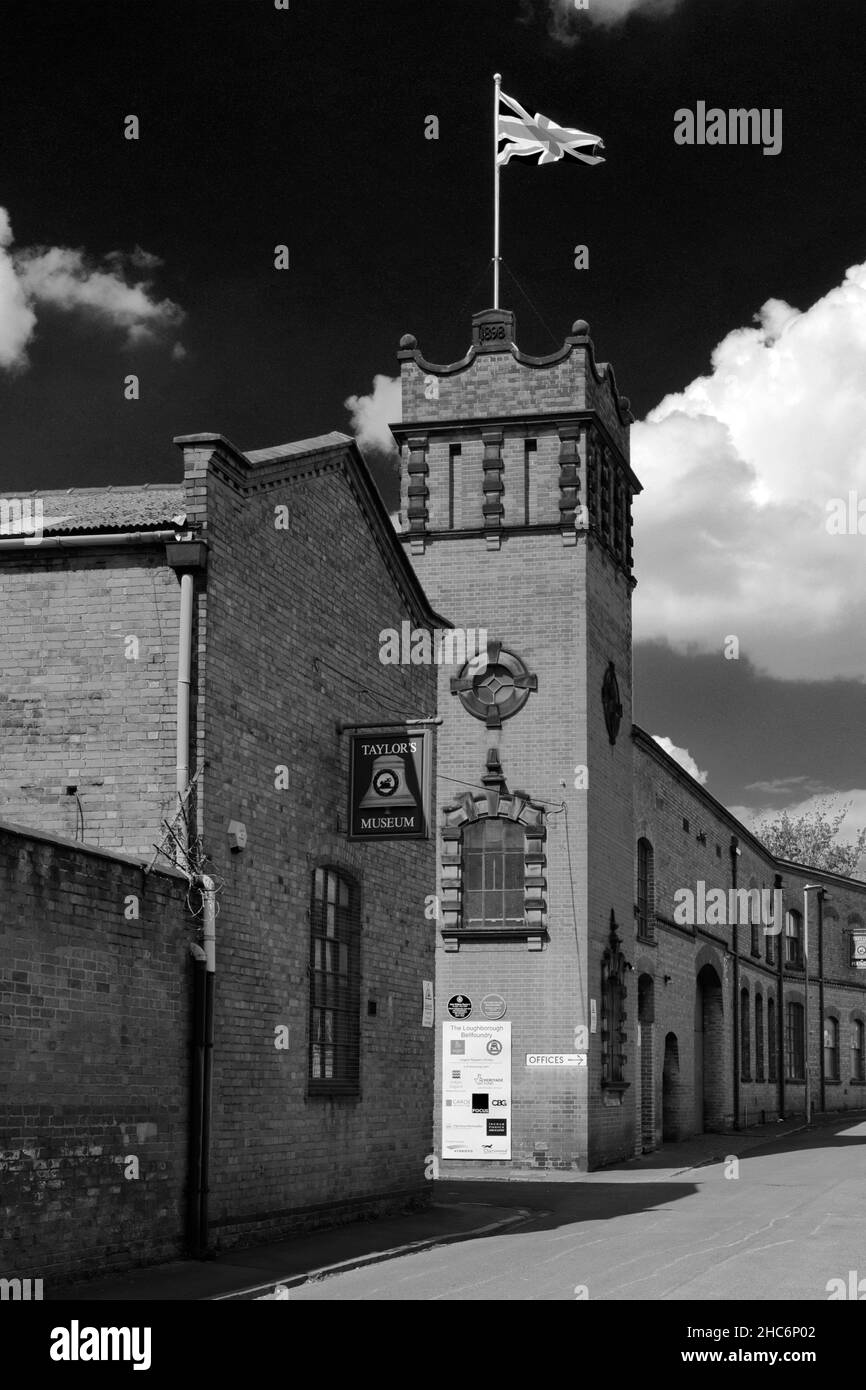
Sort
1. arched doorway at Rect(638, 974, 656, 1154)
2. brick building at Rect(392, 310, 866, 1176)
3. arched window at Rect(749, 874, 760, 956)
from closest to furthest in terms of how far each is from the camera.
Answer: brick building at Rect(392, 310, 866, 1176), arched doorway at Rect(638, 974, 656, 1154), arched window at Rect(749, 874, 760, 956)

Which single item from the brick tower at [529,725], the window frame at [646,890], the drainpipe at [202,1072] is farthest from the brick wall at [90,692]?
the window frame at [646,890]

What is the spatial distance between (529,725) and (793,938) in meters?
31.6

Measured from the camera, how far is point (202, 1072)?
16.0m

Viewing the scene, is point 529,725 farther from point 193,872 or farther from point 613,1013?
point 193,872

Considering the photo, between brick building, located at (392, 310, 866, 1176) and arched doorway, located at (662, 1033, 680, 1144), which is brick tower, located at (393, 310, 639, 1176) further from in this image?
arched doorway, located at (662, 1033, 680, 1144)

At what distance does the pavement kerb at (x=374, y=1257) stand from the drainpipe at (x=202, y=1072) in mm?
1258

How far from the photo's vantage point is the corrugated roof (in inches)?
673

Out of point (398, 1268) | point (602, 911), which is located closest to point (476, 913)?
point (602, 911)

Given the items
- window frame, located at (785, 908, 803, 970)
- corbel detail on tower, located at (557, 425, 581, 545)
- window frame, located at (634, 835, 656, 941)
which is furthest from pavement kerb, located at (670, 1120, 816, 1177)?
corbel detail on tower, located at (557, 425, 581, 545)

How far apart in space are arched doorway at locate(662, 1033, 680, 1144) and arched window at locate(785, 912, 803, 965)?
65.7 feet

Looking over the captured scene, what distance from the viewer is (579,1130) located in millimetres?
30297

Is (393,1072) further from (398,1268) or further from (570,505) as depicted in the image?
(570,505)

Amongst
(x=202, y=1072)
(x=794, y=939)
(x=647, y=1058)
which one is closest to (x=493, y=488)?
(x=647, y=1058)

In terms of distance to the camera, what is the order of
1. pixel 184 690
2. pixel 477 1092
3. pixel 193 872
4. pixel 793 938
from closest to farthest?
pixel 193 872 → pixel 184 690 → pixel 477 1092 → pixel 793 938
